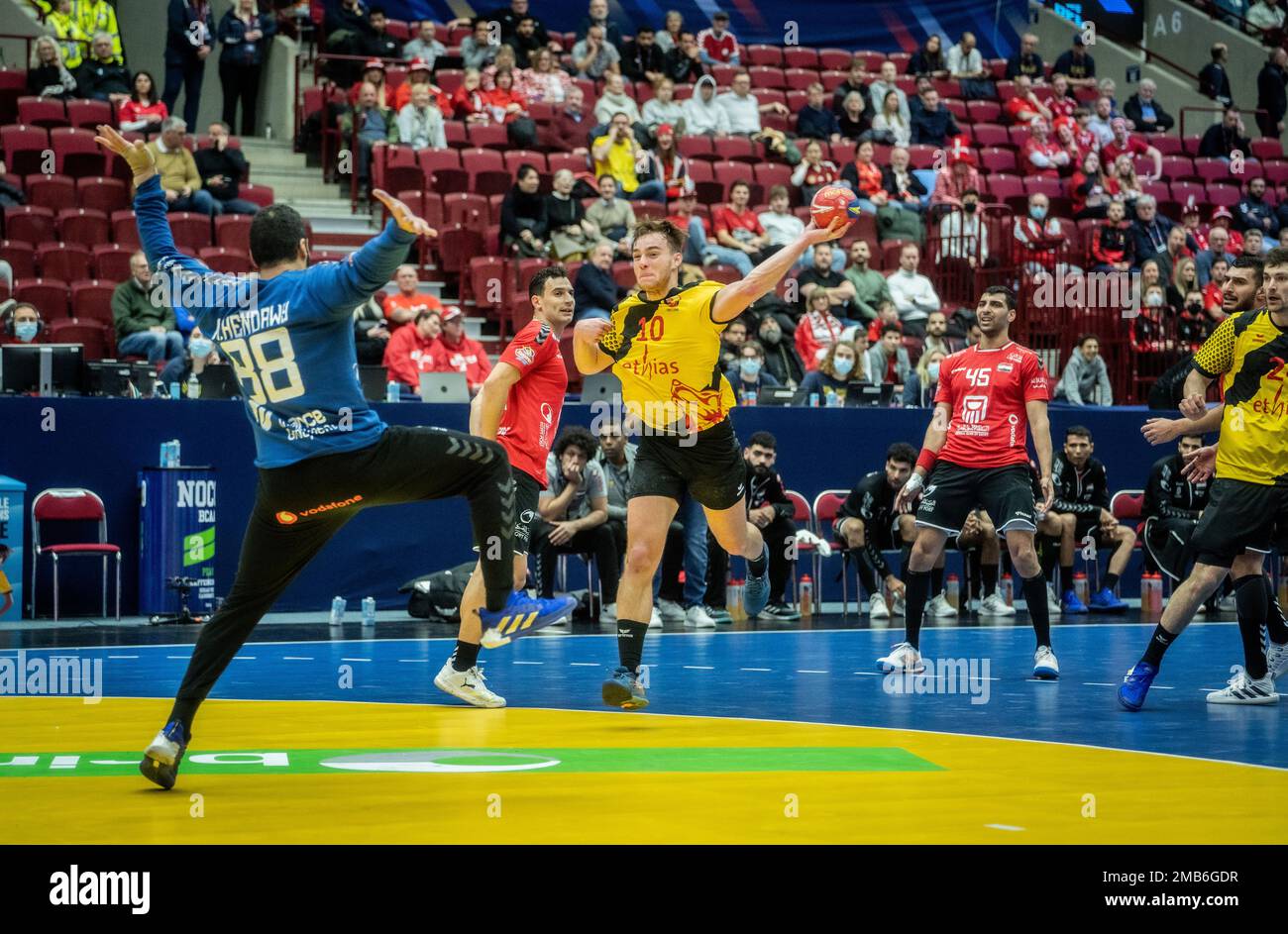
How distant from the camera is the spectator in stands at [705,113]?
20.7 metres

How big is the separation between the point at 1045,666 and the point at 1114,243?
12.0 meters

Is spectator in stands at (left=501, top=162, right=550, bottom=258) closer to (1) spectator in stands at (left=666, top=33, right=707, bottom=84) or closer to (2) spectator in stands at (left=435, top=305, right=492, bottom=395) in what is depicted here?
(2) spectator in stands at (left=435, top=305, right=492, bottom=395)

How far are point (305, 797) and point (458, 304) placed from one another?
475 inches

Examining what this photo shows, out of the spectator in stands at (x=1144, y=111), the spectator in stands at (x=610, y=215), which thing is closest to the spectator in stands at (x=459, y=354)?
the spectator in stands at (x=610, y=215)

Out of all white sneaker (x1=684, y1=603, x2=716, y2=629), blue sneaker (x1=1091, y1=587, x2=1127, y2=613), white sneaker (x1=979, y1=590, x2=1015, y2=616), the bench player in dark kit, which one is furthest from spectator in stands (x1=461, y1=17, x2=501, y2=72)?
the bench player in dark kit

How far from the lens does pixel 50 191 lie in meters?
16.2

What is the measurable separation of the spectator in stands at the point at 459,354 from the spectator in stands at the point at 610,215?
2895 mm

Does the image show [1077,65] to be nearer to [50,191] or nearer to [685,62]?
[685,62]

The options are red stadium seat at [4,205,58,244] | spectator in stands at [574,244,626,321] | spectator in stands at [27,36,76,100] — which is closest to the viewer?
red stadium seat at [4,205,58,244]

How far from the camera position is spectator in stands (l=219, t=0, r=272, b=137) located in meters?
18.9

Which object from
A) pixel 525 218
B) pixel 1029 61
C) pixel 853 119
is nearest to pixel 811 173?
pixel 853 119

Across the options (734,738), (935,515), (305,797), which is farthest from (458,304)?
(305,797)

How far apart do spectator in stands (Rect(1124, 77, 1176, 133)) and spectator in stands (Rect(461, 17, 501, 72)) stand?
10.4 meters

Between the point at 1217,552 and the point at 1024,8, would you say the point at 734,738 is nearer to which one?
the point at 1217,552
